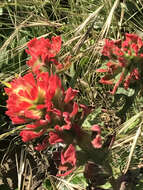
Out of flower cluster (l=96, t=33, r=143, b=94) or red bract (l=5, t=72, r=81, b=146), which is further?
flower cluster (l=96, t=33, r=143, b=94)

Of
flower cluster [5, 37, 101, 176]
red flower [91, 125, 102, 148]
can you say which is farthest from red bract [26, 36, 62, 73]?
red flower [91, 125, 102, 148]

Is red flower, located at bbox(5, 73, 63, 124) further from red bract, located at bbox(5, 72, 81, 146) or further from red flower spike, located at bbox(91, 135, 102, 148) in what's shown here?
red flower spike, located at bbox(91, 135, 102, 148)

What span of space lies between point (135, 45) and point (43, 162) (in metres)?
0.71

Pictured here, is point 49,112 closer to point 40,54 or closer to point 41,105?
point 41,105

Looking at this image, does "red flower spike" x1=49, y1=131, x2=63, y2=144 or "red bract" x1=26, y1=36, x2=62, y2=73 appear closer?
"red flower spike" x1=49, y1=131, x2=63, y2=144

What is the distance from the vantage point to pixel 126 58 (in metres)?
0.97

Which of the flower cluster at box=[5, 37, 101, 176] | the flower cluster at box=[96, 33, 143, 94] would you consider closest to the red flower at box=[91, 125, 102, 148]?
the flower cluster at box=[5, 37, 101, 176]

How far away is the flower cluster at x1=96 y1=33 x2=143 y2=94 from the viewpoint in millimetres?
953

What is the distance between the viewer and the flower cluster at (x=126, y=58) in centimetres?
95

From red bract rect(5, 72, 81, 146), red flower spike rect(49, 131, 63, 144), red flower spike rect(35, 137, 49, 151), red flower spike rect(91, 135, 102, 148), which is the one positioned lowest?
red flower spike rect(35, 137, 49, 151)

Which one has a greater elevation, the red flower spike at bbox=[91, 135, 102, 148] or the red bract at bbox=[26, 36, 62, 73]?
the red bract at bbox=[26, 36, 62, 73]

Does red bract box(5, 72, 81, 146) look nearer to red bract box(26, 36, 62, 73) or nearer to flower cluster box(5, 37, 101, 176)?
flower cluster box(5, 37, 101, 176)

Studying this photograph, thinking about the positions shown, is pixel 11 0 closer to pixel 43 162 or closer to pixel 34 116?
pixel 43 162

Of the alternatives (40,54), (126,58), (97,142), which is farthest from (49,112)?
(126,58)
